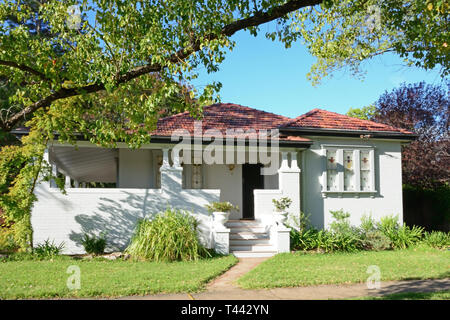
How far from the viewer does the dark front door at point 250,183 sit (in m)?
16.2

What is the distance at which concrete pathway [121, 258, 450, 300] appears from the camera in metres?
7.29

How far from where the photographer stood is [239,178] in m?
16.2

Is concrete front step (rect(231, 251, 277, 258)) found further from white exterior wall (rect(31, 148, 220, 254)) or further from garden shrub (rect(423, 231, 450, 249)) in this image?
garden shrub (rect(423, 231, 450, 249))

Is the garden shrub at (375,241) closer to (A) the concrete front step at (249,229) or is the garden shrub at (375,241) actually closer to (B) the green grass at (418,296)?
(A) the concrete front step at (249,229)

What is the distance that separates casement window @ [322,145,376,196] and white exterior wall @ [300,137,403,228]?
7.3 inches

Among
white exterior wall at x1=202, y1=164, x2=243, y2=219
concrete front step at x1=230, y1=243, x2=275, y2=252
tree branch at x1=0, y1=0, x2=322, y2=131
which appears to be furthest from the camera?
white exterior wall at x1=202, y1=164, x2=243, y2=219

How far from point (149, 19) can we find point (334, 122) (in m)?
9.77

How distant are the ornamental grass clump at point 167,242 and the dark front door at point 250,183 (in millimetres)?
4458

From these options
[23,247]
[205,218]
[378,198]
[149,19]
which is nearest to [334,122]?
[378,198]

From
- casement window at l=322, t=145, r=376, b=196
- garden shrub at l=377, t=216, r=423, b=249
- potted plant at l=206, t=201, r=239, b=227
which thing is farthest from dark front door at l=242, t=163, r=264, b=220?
garden shrub at l=377, t=216, r=423, b=249

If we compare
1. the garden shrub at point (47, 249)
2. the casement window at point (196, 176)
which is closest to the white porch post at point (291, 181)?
the casement window at point (196, 176)

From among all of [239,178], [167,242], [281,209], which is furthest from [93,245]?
[239,178]

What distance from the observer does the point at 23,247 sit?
1138 cm

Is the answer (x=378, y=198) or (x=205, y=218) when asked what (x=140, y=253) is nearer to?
(x=205, y=218)
